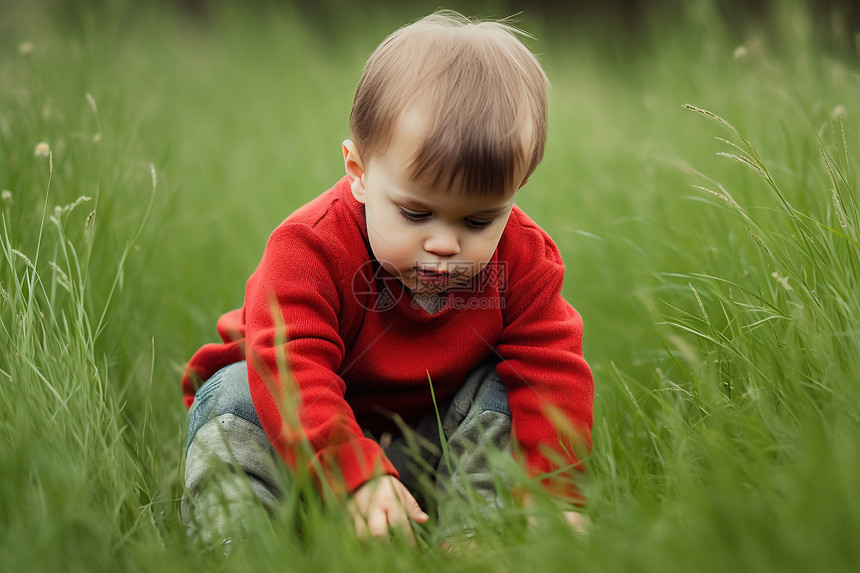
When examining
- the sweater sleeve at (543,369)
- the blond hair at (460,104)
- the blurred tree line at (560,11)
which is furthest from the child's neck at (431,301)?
the blurred tree line at (560,11)

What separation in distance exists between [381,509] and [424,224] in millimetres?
460

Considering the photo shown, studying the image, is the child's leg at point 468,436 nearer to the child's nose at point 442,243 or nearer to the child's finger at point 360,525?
the child's finger at point 360,525

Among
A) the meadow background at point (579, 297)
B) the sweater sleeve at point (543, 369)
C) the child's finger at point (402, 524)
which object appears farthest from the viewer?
the sweater sleeve at point (543, 369)

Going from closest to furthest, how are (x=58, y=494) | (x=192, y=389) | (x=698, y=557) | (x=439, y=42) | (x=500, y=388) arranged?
1. (x=698, y=557)
2. (x=58, y=494)
3. (x=439, y=42)
4. (x=500, y=388)
5. (x=192, y=389)

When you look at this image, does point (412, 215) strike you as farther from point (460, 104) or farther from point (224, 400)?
point (224, 400)

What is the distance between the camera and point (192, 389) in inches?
62.4

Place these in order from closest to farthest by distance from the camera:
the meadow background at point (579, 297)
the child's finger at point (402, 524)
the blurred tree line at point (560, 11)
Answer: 1. the meadow background at point (579, 297)
2. the child's finger at point (402, 524)
3. the blurred tree line at point (560, 11)

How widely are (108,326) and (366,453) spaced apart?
2.58 ft

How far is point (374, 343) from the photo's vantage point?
1422 millimetres

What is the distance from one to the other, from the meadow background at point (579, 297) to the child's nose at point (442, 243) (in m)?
0.41

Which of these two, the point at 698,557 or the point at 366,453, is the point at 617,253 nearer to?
the point at 366,453

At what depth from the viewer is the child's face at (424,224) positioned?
1248 mm

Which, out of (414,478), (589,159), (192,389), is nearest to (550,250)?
(414,478)

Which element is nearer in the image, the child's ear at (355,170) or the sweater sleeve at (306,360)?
the sweater sleeve at (306,360)
